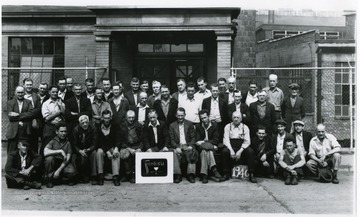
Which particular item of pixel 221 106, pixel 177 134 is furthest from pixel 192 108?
pixel 177 134

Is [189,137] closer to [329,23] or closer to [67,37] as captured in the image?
[67,37]

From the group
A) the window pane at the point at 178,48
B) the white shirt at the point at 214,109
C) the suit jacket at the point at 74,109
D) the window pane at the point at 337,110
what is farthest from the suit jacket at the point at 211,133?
the window pane at the point at 337,110

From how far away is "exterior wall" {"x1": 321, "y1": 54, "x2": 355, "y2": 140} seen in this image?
10250 millimetres

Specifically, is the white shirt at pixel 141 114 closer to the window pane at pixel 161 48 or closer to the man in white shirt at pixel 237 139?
the man in white shirt at pixel 237 139

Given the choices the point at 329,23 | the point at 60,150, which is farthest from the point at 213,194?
the point at 329,23

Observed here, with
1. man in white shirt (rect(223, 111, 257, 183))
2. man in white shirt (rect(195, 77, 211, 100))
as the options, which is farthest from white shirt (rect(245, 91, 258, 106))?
man in white shirt (rect(195, 77, 211, 100))

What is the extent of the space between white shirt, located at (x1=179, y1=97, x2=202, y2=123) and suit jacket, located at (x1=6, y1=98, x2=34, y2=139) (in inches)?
105

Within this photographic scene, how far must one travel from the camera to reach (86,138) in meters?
6.52

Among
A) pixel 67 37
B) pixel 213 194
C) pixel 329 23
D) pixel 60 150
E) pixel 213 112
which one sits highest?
pixel 329 23

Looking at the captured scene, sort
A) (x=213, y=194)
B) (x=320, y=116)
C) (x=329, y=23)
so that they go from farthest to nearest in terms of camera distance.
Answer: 1. (x=329, y=23)
2. (x=320, y=116)
3. (x=213, y=194)

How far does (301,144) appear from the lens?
678 centimetres

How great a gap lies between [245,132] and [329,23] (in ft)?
52.1

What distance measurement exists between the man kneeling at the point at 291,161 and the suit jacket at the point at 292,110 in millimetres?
764

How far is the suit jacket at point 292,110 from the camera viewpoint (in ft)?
23.9
